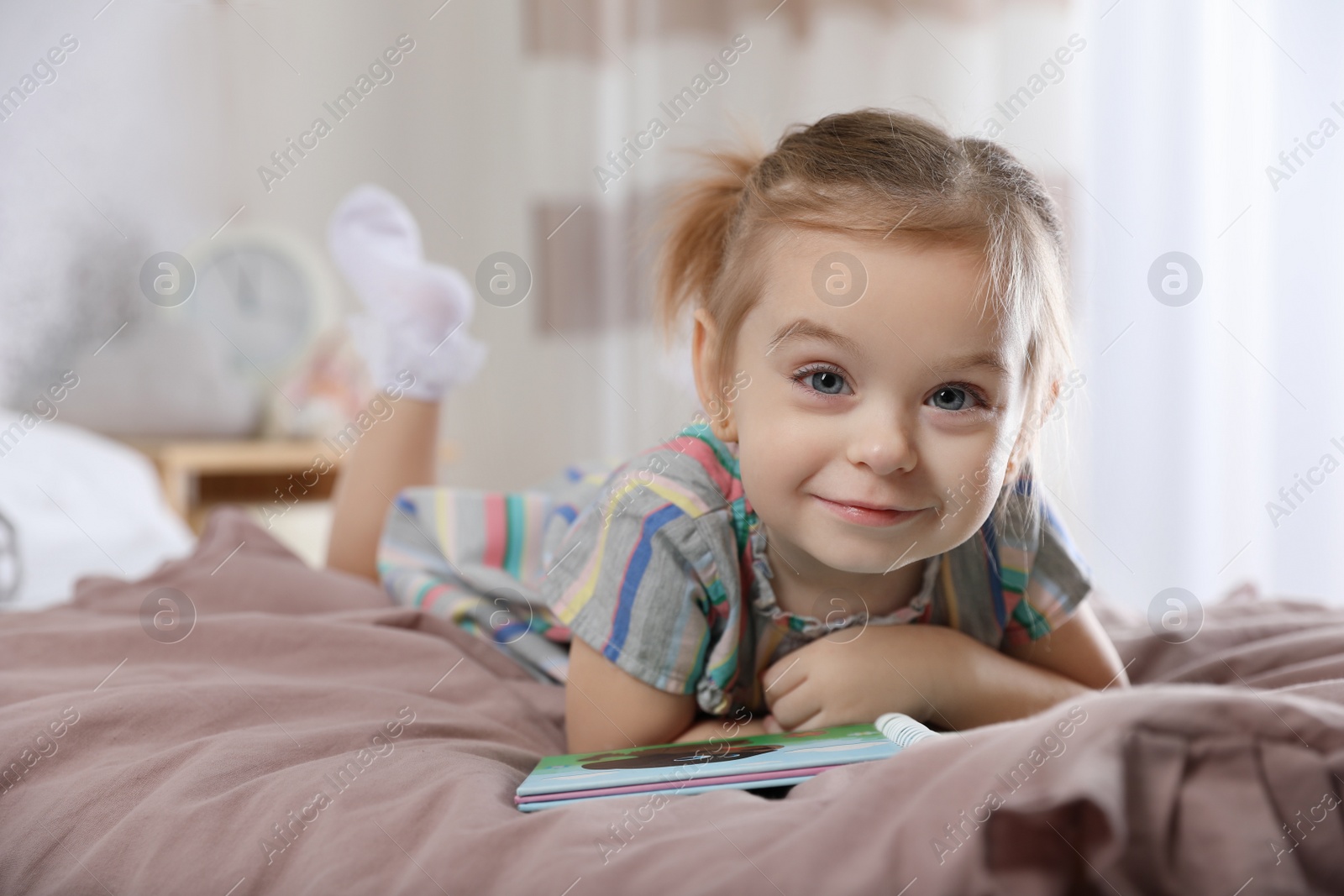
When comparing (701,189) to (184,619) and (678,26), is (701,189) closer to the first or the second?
(184,619)

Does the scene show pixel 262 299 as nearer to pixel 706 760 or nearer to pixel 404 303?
pixel 404 303

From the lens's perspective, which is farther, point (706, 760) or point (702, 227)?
point (702, 227)

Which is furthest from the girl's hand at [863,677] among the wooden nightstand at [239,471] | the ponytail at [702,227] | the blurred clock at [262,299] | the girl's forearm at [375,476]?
the blurred clock at [262,299]

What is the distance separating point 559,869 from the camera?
→ 0.44 meters

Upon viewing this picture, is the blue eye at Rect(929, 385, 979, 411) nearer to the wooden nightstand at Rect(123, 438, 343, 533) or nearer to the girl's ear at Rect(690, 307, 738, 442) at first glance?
the girl's ear at Rect(690, 307, 738, 442)

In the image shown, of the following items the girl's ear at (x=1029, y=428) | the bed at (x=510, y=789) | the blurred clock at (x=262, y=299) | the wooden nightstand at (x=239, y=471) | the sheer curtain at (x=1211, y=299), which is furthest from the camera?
the blurred clock at (x=262, y=299)

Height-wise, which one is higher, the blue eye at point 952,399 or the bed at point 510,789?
the blue eye at point 952,399

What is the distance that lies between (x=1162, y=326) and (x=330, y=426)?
182 cm

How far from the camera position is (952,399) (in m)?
0.64

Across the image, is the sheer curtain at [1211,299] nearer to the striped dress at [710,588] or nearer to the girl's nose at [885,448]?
the striped dress at [710,588]

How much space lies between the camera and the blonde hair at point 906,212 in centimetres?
64

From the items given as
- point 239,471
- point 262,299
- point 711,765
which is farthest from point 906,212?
point 262,299

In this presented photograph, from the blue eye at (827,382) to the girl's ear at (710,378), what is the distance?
11 cm

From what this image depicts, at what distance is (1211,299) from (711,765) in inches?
66.4
